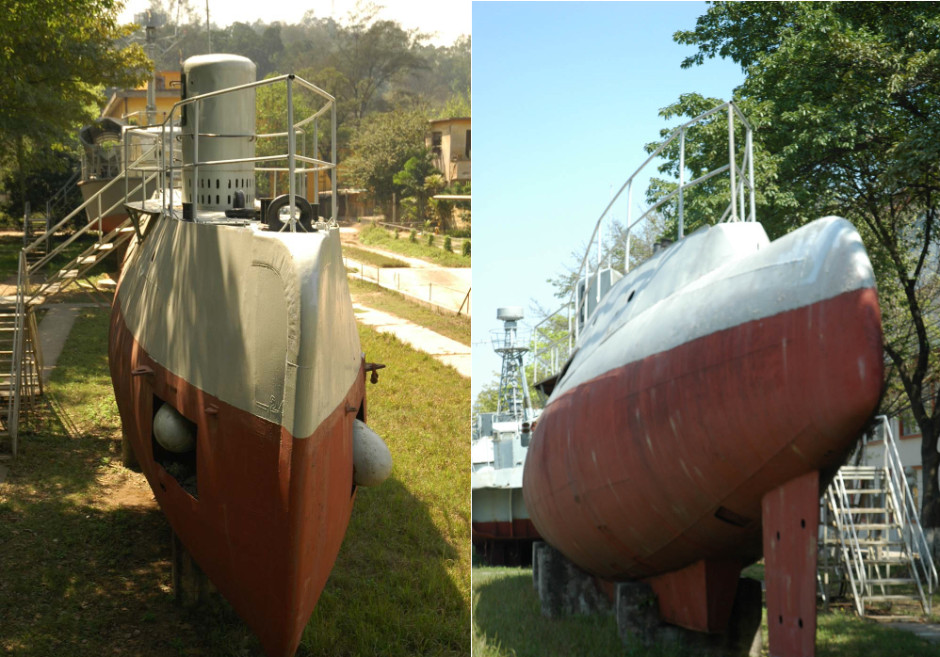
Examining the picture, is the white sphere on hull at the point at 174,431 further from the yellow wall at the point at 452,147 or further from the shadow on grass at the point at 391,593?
the yellow wall at the point at 452,147

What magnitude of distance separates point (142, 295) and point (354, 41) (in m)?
66.1

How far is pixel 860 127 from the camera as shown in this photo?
52.0 ft

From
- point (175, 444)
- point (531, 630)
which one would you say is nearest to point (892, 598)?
point (531, 630)

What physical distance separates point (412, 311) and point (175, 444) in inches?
721

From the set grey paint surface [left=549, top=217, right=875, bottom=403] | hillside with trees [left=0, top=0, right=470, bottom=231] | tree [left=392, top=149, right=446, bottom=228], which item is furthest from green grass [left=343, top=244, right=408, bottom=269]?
grey paint surface [left=549, top=217, right=875, bottom=403]

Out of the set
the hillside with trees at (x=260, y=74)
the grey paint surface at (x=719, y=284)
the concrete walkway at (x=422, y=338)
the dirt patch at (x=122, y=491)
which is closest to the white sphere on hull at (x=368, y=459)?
the grey paint surface at (x=719, y=284)

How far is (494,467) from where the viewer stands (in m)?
16.6

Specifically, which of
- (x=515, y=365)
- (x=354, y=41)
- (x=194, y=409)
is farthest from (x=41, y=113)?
(x=354, y=41)

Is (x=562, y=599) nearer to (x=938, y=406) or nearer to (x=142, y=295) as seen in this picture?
(x=142, y=295)

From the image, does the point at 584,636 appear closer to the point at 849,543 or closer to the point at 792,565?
the point at 792,565

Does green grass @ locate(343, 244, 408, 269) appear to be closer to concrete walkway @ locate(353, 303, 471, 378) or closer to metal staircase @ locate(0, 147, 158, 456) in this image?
concrete walkway @ locate(353, 303, 471, 378)

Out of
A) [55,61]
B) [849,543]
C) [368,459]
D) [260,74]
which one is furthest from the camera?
[260,74]

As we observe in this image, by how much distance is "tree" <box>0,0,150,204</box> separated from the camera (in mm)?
17078

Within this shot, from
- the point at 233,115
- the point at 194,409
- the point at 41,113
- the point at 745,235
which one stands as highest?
the point at 41,113
